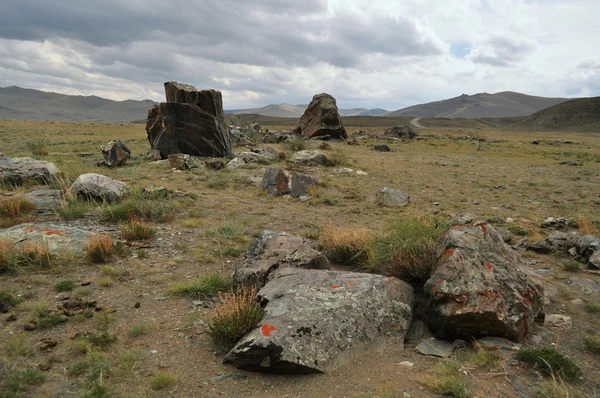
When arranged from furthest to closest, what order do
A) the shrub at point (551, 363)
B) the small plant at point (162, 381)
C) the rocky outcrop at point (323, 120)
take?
1. the rocky outcrop at point (323, 120)
2. the shrub at point (551, 363)
3. the small plant at point (162, 381)

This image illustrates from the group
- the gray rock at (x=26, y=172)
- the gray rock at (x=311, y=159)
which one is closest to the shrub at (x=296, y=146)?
the gray rock at (x=311, y=159)

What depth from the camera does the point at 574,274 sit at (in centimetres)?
688

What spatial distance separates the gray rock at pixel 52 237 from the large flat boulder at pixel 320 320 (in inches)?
144

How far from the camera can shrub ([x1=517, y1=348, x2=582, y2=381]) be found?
4.00m

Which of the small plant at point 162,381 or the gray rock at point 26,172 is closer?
the small plant at point 162,381

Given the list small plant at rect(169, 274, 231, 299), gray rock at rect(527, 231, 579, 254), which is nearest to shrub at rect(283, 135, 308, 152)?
gray rock at rect(527, 231, 579, 254)

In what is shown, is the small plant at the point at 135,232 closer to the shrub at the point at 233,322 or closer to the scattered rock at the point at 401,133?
the shrub at the point at 233,322

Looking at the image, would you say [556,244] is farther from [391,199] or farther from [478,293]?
[391,199]

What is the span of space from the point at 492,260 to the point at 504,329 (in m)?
0.90

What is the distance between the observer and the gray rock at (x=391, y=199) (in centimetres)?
1196

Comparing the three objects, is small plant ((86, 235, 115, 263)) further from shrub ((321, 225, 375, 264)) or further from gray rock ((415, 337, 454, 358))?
gray rock ((415, 337, 454, 358))

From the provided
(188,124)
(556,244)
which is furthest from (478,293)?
(188,124)

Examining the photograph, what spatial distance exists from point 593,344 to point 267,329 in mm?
3705

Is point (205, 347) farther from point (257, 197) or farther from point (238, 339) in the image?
point (257, 197)
